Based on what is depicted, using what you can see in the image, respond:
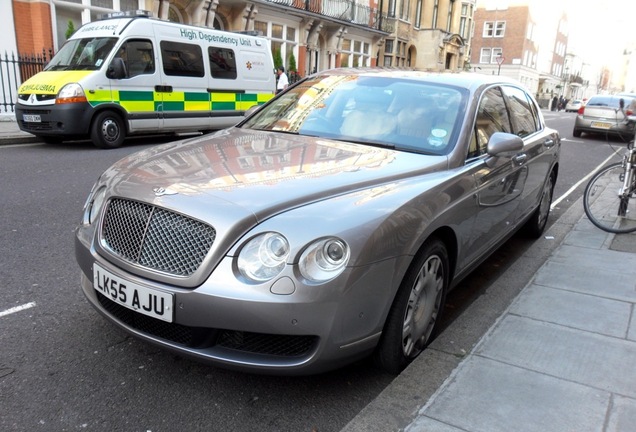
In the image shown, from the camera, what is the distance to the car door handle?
3944mm

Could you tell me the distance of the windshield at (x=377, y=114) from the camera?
3295mm

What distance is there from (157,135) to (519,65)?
59.5 metres

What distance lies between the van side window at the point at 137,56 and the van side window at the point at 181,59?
0.28 m

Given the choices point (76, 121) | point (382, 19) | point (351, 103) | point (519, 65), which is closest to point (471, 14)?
point (382, 19)

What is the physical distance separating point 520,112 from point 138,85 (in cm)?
787

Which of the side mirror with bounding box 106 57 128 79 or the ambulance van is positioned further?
the side mirror with bounding box 106 57 128 79

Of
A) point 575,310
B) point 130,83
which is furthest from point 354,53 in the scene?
point 575,310

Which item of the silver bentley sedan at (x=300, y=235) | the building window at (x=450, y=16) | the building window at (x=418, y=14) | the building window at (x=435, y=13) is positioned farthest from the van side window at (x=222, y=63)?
the building window at (x=450, y=16)

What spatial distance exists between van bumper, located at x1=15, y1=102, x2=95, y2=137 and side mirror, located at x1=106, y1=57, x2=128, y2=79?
2.40ft

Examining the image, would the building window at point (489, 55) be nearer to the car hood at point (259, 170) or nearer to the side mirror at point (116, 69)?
the side mirror at point (116, 69)

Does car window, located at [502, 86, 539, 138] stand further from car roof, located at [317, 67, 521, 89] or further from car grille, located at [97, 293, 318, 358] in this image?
car grille, located at [97, 293, 318, 358]

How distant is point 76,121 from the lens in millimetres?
9398

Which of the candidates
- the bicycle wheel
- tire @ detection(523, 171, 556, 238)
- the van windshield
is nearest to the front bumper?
tire @ detection(523, 171, 556, 238)

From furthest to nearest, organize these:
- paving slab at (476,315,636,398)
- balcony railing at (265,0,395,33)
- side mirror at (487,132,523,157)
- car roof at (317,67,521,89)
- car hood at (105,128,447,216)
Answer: balcony railing at (265,0,395,33)
car roof at (317,67,521,89)
side mirror at (487,132,523,157)
paving slab at (476,315,636,398)
car hood at (105,128,447,216)
